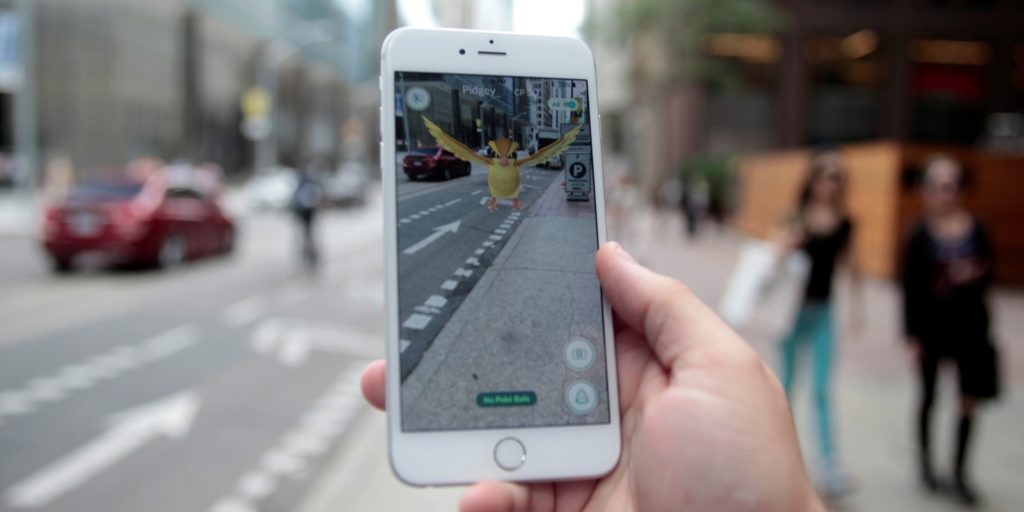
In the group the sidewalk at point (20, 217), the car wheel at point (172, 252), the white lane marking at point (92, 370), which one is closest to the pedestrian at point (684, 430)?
the white lane marking at point (92, 370)

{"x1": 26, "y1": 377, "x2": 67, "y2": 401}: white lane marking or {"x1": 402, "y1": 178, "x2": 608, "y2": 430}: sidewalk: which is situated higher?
{"x1": 402, "y1": 178, "x2": 608, "y2": 430}: sidewalk

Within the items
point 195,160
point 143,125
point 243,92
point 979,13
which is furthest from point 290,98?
point 979,13

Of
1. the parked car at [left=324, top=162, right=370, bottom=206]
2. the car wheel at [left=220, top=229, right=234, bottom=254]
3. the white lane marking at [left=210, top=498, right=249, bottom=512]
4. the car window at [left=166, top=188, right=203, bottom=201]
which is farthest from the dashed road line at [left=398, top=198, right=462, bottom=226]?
the parked car at [left=324, top=162, right=370, bottom=206]

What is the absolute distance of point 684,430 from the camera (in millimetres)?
1663

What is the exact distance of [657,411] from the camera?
1.71m

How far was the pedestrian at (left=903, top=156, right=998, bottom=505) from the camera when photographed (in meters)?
4.69

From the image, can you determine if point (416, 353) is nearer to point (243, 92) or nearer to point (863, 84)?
point (863, 84)

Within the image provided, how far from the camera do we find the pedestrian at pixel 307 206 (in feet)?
47.8

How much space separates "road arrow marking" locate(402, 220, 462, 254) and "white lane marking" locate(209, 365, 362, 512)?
319 cm

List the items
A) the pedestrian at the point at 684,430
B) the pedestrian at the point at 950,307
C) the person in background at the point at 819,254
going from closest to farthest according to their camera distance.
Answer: the pedestrian at the point at 684,430
the pedestrian at the point at 950,307
the person in background at the point at 819,254

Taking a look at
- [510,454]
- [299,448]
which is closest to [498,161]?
[510,454]

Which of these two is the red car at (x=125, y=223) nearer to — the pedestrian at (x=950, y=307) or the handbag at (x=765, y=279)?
the handbag at (x=765, y=279)

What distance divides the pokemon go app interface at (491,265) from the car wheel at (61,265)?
13256 millimetres

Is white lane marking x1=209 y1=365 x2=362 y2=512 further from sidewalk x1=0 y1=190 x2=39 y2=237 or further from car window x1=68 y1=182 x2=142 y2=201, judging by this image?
sidewalk x1=0 y1=190 x2=39 y2=237
